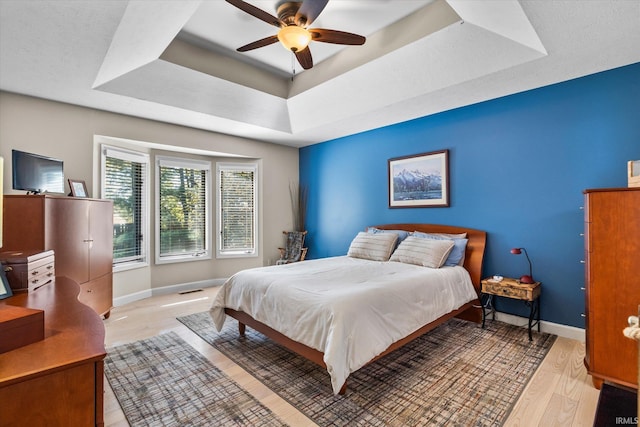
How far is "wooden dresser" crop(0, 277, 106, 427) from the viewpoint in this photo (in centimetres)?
82

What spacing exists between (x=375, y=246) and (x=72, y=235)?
11.2ft

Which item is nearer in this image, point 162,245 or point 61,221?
point 61,221

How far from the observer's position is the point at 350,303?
216 cm

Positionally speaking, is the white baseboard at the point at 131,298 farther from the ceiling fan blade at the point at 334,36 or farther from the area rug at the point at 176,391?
the ceiling fan blade at the point at 334,36

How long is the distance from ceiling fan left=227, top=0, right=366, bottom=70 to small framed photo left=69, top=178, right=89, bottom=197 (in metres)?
2.53

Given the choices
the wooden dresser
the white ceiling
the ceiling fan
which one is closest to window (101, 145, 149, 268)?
the white ceiling

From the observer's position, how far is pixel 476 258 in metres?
3.56

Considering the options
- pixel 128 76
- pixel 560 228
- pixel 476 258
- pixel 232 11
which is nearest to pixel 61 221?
pixel 128 76

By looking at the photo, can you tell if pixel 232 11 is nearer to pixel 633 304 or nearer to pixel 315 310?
pixel 315 310

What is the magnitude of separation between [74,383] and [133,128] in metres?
4.07

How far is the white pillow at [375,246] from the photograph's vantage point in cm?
390

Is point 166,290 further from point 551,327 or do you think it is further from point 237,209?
point 551,327

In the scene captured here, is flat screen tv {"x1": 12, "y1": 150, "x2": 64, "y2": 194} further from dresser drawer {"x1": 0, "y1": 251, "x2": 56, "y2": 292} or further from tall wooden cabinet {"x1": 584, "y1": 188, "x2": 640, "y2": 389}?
tall wooden cabinet {"x1": 584, "y1": 188, "x2": 640, "y2": 389}

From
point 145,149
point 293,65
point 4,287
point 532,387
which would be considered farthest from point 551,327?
point 145,149
